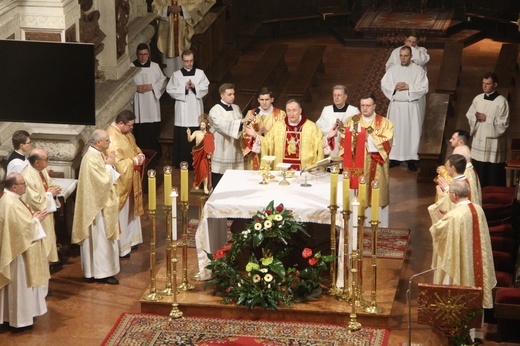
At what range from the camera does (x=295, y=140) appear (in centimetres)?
1301

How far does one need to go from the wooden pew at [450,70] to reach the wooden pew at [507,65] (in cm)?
65

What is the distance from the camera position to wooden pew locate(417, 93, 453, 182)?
15.5 m

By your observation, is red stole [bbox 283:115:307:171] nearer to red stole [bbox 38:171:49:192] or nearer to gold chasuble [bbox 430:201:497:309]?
gold chasuble [bbox 430:201:497:309]

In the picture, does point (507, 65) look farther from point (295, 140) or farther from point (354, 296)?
point (354, 296)

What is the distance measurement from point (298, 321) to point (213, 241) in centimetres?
126

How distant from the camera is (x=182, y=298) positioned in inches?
460

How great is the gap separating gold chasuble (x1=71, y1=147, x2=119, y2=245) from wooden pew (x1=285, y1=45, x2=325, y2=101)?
5.86 metres

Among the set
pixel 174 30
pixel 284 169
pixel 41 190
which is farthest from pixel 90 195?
pixel 174 30

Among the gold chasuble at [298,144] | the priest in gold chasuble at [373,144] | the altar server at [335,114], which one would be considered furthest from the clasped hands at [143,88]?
A: the gold chasuble at [298,144]

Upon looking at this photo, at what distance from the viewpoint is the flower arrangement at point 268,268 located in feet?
37.5

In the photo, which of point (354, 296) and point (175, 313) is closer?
point (354, 296)

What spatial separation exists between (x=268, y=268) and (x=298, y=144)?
1.95 metres

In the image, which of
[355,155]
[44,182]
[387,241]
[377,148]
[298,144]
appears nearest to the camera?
[44,182]

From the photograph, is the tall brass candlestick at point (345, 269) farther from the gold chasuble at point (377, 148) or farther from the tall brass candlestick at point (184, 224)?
the gold chasuble at point (377, 148)
